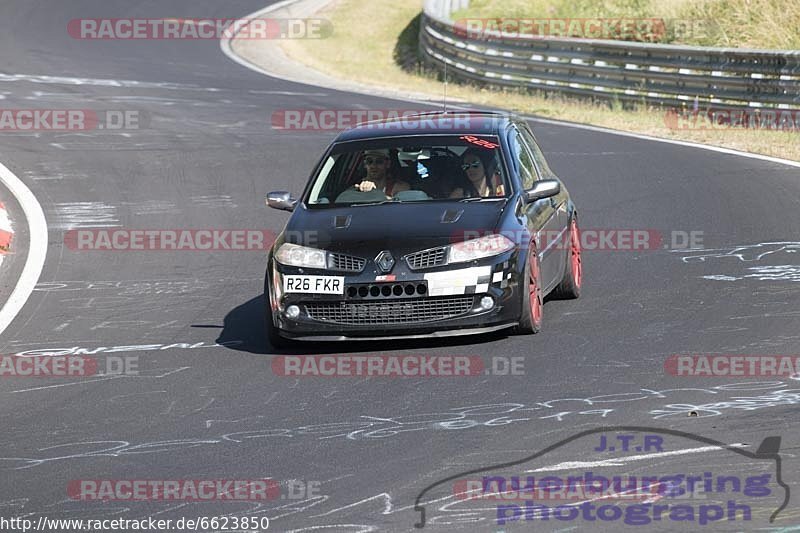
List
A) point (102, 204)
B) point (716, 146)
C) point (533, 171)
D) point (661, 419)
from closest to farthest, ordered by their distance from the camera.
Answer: point (661, 419) < point (533, 171) < point (102, 204) < point (716, 146)

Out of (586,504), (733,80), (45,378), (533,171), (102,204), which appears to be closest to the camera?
(586,504)

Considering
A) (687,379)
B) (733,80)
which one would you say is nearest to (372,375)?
(687,379)

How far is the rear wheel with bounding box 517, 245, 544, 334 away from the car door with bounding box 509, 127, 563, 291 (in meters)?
0.20

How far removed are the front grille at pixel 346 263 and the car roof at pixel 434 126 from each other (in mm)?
1642

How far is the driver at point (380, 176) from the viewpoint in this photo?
10.6 meters

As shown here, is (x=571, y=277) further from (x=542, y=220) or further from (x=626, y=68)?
(x=626, y=68)

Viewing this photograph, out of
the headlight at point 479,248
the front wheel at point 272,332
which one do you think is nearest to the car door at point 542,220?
the headlight at point 479,248

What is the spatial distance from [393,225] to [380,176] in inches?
36.6

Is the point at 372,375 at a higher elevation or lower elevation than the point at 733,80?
lower

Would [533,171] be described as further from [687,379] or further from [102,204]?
[102,204]

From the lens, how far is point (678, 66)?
24.0 m

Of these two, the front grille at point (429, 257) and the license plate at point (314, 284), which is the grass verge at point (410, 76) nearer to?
the front grille at point (429, 257)

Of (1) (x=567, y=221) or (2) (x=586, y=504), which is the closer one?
(2) (x=586, y=504)

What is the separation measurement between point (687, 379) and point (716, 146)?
40.0 ft
